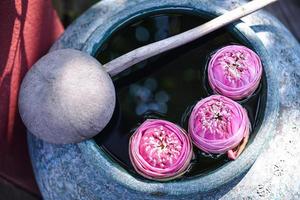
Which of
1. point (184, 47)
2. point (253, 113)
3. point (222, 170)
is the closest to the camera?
point (222, 170)

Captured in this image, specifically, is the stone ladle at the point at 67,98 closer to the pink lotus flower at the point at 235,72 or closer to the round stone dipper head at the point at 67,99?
the round stone dipper head at the point at 67,99

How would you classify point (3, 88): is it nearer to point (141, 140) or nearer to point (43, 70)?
point (43, 70)

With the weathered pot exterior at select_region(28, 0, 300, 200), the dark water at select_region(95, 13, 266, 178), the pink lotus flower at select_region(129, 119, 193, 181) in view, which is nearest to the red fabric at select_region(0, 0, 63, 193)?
the weathered pot exterior at select_region(28, 0, 300, 200)

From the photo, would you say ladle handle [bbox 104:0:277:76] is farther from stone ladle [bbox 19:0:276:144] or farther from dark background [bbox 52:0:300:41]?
dark background [bbox 52:0:300:41]

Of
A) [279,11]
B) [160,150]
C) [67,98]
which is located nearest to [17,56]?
[67,98]

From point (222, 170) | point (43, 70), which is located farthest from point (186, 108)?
point (43, 70)

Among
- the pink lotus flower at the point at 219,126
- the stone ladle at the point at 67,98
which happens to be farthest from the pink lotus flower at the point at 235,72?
the stone ladle at the point at 67,98
